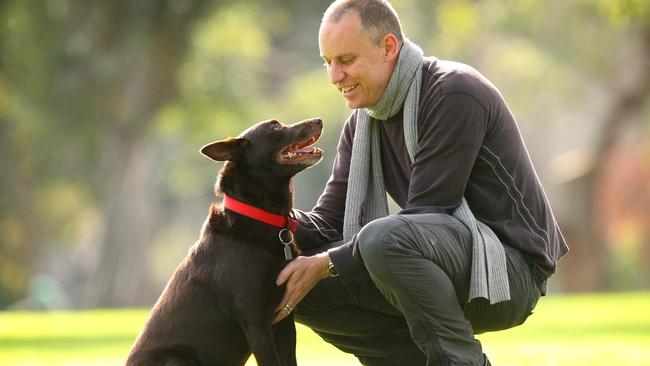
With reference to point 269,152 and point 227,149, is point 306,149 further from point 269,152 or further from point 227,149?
point 227,149

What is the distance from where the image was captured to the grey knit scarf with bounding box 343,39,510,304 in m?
4.88

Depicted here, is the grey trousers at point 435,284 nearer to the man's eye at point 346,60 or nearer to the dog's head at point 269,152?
the dog's head at point 269,152

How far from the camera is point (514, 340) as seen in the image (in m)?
11.1

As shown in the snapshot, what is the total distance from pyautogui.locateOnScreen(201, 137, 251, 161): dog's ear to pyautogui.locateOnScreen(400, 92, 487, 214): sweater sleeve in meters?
0.81

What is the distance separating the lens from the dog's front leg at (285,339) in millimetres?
5297

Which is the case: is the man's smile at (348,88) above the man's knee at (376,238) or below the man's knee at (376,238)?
above

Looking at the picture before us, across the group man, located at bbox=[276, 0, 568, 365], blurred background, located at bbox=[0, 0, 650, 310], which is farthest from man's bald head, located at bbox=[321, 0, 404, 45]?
blurred background, located at bbox=[0, 0, 650, 310]

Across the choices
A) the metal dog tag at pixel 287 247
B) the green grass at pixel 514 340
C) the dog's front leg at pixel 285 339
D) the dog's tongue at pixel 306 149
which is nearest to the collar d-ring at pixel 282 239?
the metal dog tag at pixel 287 247

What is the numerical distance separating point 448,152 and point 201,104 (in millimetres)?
21594

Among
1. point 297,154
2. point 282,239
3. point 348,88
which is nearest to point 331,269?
point 282,239

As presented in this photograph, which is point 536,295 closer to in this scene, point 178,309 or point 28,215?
point 178,309

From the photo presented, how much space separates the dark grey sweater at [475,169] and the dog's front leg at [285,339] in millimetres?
422

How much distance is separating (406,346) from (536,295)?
64 centimetres

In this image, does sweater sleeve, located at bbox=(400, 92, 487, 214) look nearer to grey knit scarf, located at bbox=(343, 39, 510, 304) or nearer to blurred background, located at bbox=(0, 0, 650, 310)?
grey knit scarf, located at bbox=(343, 39, 510, 304)
